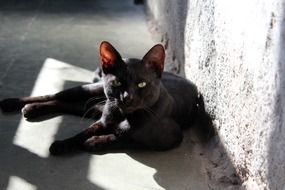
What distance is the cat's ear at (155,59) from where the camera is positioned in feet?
8.02

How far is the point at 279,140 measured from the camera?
6.16ft

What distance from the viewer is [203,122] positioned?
9.36 feet

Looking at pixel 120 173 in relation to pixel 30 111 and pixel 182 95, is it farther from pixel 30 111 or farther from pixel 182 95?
pixel 30 111

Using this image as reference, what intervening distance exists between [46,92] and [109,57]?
0.91 m

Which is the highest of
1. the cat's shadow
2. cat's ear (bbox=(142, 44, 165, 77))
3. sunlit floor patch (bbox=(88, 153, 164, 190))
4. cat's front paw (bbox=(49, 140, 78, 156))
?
cat's ear (bbox=(142, 44, 165, 77))

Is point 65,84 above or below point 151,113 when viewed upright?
below

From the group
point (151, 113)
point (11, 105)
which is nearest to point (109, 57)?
point (151, 113)

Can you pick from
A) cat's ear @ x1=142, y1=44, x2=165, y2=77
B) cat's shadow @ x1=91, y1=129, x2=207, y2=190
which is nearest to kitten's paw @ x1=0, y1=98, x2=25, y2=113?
cat's shadow @ x1=91, y1=129, x2=207, y2=190

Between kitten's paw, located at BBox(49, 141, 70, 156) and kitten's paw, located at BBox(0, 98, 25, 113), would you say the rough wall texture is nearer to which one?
kitten's paw, located at BBox(49, 141, 70, 156)

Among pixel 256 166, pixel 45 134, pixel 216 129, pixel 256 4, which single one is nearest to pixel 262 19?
pixel 256 4

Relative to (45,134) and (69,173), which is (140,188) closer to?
(69,173)

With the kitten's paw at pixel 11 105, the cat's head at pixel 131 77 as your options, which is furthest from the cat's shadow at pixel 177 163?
the kitten's paw at pixel 11 105

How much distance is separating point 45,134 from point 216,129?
928 mm

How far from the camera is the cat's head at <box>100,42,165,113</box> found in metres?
2.40
